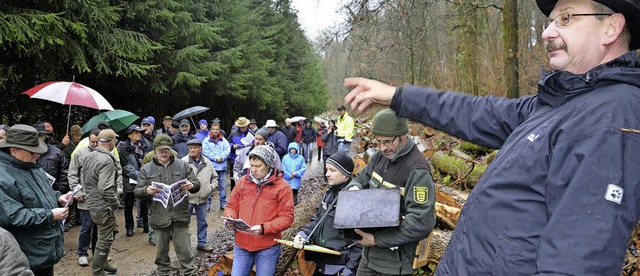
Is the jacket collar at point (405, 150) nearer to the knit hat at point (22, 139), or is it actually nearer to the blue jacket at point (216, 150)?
the knit hat at point (22, 139)

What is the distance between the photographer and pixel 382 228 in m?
3.49

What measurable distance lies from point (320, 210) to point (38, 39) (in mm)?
6763

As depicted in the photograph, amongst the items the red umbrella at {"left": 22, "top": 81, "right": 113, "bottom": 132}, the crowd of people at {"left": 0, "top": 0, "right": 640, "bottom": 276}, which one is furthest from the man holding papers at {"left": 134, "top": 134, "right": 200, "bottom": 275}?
the red umbrella at {"left": 22, "top": 81, "right": 113, "bottom": 132}

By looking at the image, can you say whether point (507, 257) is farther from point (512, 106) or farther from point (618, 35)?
point (618, 35)

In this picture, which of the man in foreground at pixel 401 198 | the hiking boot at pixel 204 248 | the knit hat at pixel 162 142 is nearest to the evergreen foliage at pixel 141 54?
the knit hat at pixel 162 142

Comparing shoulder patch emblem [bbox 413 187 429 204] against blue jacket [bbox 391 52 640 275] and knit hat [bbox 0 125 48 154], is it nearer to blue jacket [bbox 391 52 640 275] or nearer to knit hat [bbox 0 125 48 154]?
blue jacket [bbox 391 52 640 275]

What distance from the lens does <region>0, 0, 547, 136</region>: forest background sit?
8693 mm

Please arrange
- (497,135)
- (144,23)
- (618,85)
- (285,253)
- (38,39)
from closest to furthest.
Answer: (618,85) < (497,135) < (285,253) < (38,39) < (144,23)

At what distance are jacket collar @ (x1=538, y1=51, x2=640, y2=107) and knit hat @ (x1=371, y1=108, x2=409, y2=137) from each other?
2040 mm

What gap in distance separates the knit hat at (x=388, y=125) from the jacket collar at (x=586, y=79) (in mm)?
2040

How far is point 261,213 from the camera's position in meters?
4.86

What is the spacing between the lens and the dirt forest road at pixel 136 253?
22.1ft

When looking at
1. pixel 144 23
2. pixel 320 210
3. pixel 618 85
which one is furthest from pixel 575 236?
pixel 144 23

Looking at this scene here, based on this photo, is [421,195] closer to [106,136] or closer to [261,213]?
[261,213]
